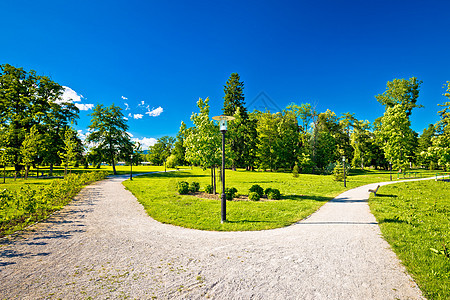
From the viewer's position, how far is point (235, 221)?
25.9 ft

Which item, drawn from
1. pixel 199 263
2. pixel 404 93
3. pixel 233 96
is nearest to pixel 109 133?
pixel 233 96

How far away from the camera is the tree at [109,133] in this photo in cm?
3466

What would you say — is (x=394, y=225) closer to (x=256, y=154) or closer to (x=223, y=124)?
(x=223, y=124)

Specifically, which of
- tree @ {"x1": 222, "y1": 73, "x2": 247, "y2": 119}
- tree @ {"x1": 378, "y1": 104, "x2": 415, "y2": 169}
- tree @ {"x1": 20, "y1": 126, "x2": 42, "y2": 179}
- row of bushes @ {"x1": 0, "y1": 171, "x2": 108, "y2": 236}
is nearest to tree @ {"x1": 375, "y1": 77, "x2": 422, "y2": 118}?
tree @ {"x1": 378, "y1": 104, "x2": 415, "y2": 169}

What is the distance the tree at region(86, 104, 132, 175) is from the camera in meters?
34.7

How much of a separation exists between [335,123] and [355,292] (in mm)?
52276

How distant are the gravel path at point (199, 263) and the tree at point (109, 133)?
3139 centimetres

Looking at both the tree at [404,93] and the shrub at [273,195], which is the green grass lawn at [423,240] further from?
the tree at [404,93]

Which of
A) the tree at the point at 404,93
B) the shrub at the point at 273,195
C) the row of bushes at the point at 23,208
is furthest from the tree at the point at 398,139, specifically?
the row of bushes at the point at 23,208

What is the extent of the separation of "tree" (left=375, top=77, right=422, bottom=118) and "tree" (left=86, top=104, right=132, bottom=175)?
53174 millimetres

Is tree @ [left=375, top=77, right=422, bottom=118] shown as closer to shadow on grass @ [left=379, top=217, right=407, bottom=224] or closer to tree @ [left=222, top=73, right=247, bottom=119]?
tree @ [left=222, top=73, right=247, bottom=119]

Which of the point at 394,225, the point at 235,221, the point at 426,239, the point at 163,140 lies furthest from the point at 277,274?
the point at 163,140

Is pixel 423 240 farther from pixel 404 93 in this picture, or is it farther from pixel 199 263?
pixel 404 93

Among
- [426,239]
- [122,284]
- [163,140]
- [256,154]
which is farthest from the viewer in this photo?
[163,140]
